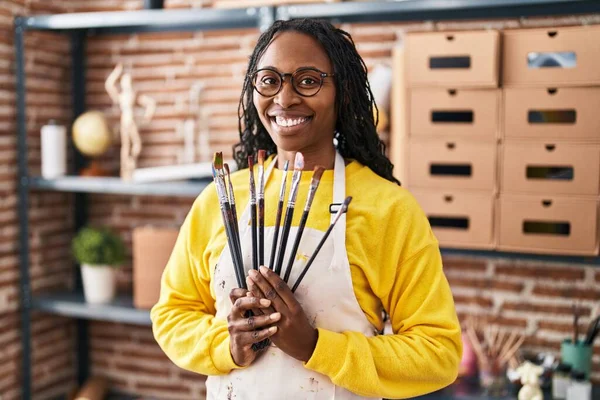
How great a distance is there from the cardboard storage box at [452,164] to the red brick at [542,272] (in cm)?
46

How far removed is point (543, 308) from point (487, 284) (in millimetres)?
210

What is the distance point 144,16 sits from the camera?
2633 millimetres

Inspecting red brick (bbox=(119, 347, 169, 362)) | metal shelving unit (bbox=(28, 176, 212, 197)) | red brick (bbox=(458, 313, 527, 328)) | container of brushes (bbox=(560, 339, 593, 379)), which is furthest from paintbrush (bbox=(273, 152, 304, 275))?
red brick (bbox=(119, 347, 169, 362))

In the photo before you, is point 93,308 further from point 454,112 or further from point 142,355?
point 454,112

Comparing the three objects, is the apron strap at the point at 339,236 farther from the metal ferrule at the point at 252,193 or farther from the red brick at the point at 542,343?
the red brick at the point at 542,343

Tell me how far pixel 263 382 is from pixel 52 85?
216cm

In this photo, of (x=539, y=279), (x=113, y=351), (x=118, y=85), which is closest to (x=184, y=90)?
(x=118, y=85)

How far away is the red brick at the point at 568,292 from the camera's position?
2.52m

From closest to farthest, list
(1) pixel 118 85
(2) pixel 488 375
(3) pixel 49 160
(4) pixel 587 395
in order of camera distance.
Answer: (4) pixel 587 395 → (2) pixel 488 375 → (3) pixel 49 160 → (1) pixel 118 85

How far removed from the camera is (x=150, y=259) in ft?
9.02

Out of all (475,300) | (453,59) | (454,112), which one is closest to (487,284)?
(475,300)

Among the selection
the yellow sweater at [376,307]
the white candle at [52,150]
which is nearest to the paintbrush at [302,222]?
the yellow sweater at [376,307]

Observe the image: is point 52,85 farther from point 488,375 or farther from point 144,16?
point 488,375

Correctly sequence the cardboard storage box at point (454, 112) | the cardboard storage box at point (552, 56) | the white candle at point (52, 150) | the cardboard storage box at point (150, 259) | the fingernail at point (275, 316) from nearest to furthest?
the fingernail at point (275, 316)
the cardboard storage box at point (552, 56)
the cardboard storage box at point (454, 112)
the cardboard storage box at point (150, 259)
the white candle at point (52, 150)
